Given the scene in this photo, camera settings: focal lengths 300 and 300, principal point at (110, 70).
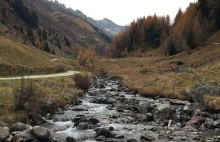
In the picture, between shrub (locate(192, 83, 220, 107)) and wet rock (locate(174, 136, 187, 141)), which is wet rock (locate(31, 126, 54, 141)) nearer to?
wet rock (locate(174, 136, 187, 141))

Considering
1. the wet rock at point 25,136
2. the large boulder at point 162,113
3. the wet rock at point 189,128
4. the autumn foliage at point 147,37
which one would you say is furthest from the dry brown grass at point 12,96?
the autumn foliage at point 147,37

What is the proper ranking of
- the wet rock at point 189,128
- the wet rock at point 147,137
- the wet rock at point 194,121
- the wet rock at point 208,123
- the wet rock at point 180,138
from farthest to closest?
the wet rock at point 194,121 → the wet rock at point 208,123 → the wet rock at point 189,128 → the wet rock at point 180,138 → the wet rock at point 147,137

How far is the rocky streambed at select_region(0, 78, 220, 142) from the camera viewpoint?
2774cm

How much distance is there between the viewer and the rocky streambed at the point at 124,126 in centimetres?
2774

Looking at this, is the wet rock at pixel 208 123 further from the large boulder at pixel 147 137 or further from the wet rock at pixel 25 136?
the wet rock at pixel 25 136

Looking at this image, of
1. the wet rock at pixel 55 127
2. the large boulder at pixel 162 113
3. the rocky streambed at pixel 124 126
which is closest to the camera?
the rocky streambed at pixel 124 126

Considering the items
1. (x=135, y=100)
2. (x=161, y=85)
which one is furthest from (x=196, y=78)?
(x=135, y=100)

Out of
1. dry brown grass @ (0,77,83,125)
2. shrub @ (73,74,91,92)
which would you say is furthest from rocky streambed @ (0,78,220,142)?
shrub @ (73,74,91,92)

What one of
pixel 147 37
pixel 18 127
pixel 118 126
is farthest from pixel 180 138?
pixel 147 37

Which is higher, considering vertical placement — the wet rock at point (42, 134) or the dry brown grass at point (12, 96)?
the dry brown grass at point (12, 96)

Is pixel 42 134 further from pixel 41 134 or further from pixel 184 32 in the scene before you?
pixel 184 32

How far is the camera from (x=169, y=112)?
126 feet

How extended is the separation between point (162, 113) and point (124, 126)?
6.39 meters

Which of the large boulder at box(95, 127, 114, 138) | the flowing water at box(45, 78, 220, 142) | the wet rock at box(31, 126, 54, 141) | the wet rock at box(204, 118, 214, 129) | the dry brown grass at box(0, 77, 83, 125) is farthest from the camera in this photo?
the wet rock at box(204, 118, 214, 129)
